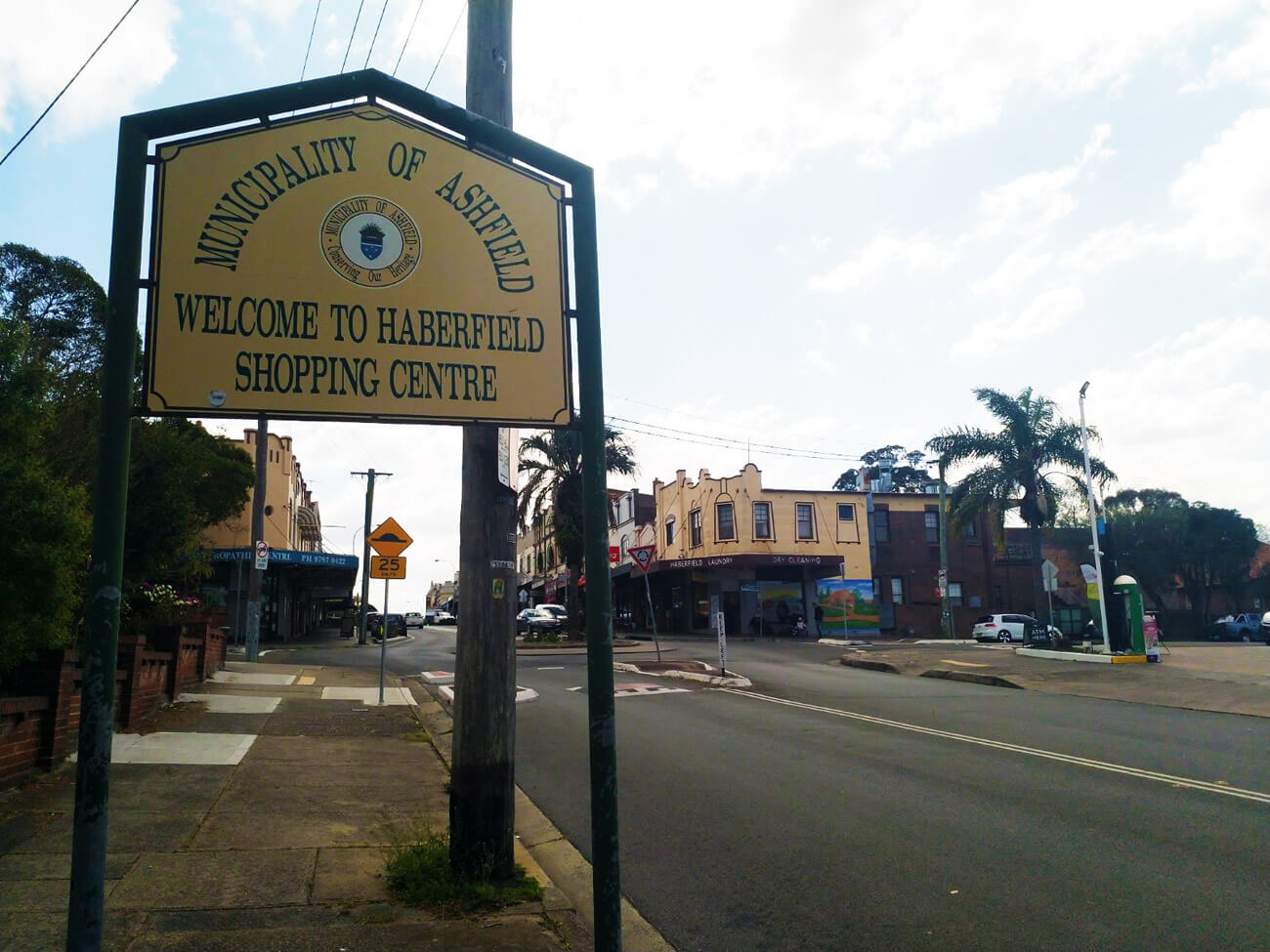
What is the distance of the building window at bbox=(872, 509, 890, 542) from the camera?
164 ft

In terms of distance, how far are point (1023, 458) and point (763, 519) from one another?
53.5 ft

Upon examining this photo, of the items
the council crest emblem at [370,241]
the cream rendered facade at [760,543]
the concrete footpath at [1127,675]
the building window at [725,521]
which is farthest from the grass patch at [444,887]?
the building window at [725,521]

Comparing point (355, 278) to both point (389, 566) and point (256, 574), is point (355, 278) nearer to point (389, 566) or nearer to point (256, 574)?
point (389, 566)

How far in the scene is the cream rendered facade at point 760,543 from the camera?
4616 centimetres

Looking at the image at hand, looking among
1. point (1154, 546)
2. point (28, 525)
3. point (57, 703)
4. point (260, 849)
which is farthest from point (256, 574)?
point (1154, 546)

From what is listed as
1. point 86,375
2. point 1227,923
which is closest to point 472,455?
point 1227,923

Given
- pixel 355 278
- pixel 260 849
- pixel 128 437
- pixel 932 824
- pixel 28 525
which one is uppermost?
pixel 355 278

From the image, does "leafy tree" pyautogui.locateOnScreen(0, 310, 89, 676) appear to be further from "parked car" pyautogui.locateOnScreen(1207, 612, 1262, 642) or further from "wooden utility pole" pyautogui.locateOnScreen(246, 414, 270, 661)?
"parked car" pyautogui.locateOnScreen(1207, 612, 1262, 642)

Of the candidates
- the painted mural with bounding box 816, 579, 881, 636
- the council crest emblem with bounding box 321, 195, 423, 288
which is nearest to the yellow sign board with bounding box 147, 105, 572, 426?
the council crest emblem with bounding box 321, 195, 423, 288

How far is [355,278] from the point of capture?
384 cm

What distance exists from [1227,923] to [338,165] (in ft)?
19.3

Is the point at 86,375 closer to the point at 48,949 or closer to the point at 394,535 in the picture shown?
the point at 394,535

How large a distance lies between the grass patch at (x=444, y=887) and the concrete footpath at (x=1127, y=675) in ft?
43.4

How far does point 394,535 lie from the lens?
52.0ft
